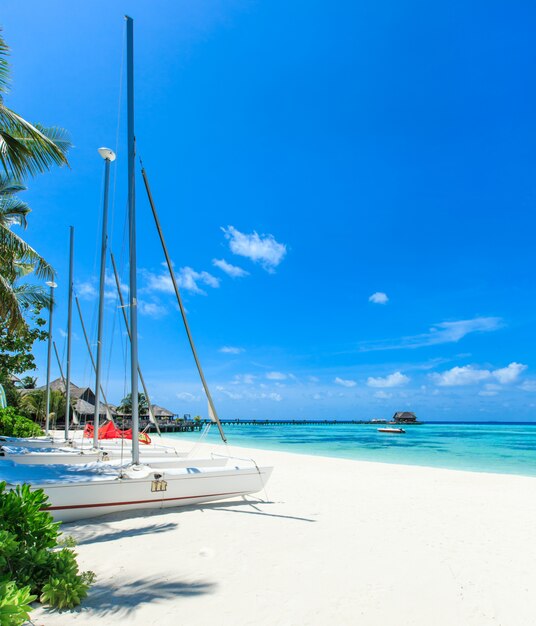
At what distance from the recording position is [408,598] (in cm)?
433

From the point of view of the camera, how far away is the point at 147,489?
23.7 feet

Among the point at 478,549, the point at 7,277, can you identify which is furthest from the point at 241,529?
the point at 7,277

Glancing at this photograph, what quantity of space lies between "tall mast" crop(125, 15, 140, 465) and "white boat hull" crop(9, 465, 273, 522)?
0.70 meters

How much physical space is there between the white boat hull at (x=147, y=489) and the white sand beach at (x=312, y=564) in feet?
0.85

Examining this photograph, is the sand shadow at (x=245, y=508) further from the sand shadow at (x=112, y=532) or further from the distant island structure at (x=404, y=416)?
the distant island structure at (x=404, y=416)

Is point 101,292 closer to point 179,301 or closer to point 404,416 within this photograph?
point 179,301

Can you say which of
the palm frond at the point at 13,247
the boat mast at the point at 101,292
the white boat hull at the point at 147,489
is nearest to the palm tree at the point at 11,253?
the palm frond at the point at 13,247

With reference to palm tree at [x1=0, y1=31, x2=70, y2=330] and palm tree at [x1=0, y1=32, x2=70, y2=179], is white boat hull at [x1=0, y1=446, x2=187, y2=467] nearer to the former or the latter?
palm tree at [x1=0, y1=31, x2=70, y2=330]

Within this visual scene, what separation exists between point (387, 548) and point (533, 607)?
6.61 ft

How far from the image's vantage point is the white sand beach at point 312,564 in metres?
4.00

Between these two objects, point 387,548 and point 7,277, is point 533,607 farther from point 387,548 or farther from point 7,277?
point 7,277

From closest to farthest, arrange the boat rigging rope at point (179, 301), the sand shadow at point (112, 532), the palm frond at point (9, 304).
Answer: the sand shadow at point (112, 532) → the boat rigging rope at point (179, 301) → the palm frond at point (9, 304)

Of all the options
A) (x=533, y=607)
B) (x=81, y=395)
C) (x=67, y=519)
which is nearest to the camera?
(x=533, y=607)

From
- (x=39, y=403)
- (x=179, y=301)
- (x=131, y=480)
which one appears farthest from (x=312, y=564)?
(x=39, y=403)
